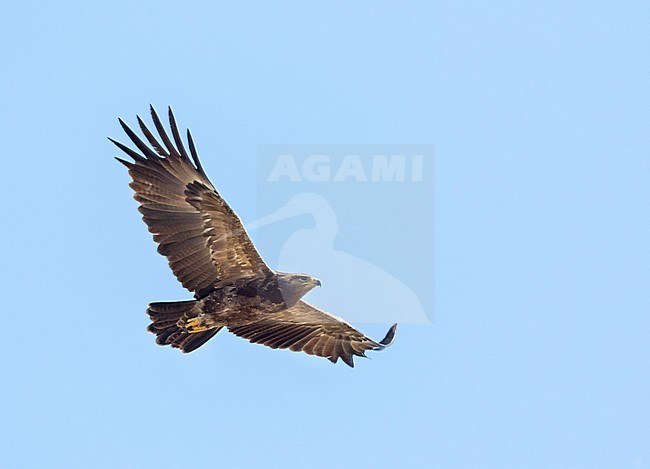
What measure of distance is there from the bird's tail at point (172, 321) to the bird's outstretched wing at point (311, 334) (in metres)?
1.10

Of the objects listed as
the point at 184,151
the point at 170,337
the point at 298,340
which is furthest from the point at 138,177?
the point at 298,340

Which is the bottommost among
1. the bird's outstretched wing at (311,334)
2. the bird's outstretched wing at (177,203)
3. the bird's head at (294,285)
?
the bird's outstretched wing at (311,334)

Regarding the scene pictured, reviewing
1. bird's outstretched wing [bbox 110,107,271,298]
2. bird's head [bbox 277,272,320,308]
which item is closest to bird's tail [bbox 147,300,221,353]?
bird's outstretched wing [bbox 110,107,271,298]

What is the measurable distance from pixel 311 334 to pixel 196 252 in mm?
3125

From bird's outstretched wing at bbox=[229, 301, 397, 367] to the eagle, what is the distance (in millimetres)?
820

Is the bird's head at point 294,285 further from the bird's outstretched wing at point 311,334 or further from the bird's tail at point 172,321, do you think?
the bird's tail at point 172,321

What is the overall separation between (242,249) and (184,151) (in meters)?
1.68

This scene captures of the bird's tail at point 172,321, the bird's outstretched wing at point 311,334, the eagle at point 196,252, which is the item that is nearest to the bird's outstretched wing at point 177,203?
the eagle at point 196,252

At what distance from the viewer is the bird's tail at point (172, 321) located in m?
18.6

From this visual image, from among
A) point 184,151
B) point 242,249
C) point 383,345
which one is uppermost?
point 184,151

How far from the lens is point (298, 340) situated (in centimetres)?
2048

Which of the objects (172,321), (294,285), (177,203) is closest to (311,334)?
(294,285)

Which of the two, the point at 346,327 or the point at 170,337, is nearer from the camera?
the point at 170,337

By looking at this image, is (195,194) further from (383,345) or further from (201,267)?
(383,345)
